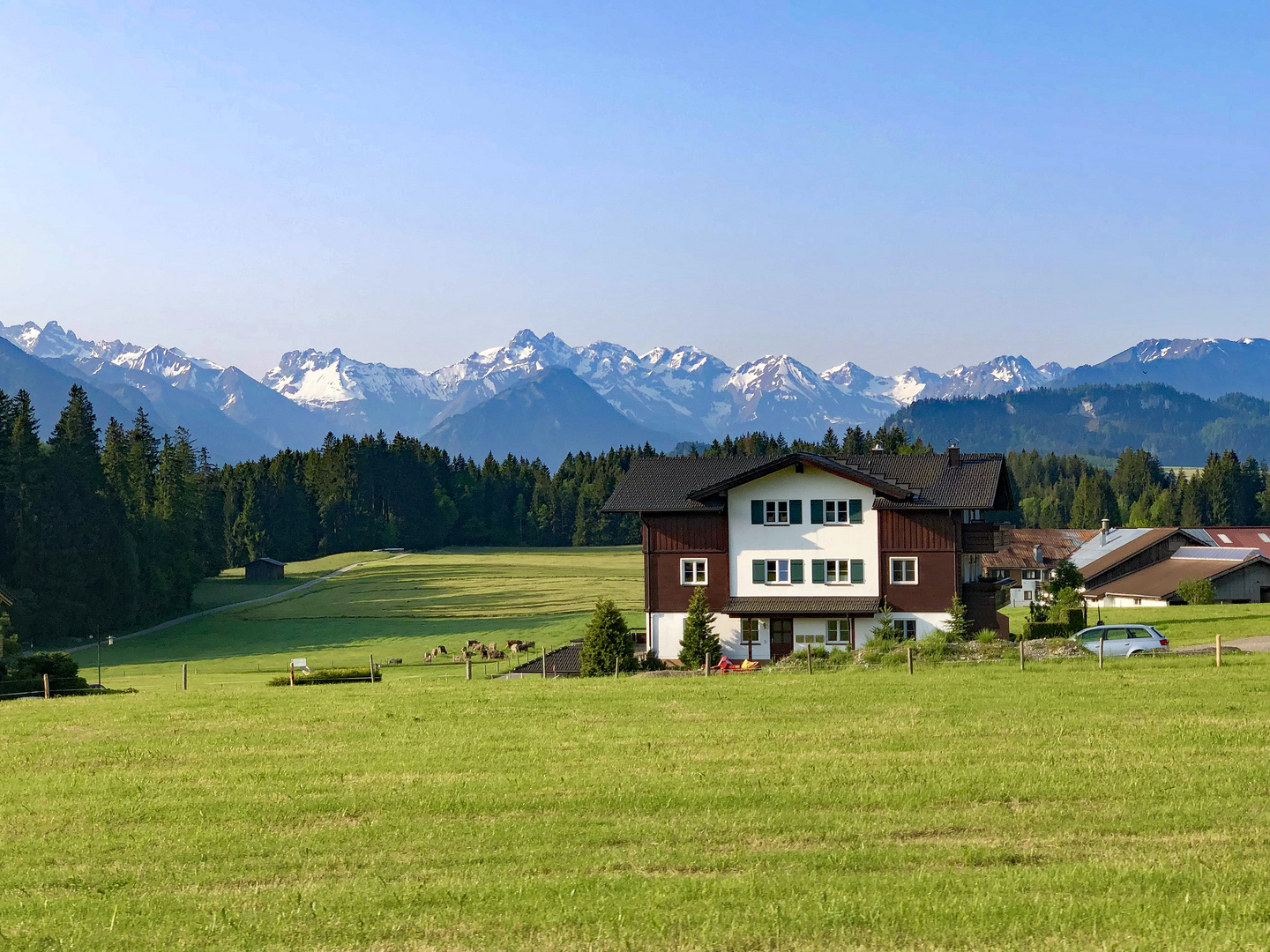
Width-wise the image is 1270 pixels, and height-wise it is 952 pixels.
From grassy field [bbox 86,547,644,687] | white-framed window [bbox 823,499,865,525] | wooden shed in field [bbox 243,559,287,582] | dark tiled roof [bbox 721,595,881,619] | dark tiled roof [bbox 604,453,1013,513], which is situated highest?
dark tiled roof [bbox 604,453,1013,513]

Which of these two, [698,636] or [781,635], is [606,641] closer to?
[698,636]

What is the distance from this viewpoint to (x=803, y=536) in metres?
58.9

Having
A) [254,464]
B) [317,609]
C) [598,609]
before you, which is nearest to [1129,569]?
[598,609]

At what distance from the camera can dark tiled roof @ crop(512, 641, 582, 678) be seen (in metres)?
51.1

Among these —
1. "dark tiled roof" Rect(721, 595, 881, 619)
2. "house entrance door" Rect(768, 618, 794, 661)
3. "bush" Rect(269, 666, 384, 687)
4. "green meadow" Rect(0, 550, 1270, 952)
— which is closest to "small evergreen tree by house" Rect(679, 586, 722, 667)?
"dark tiled roof" Rect(721, 595, 881, 619)

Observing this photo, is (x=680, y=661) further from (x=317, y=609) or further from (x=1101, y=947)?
(x=317, y=609)

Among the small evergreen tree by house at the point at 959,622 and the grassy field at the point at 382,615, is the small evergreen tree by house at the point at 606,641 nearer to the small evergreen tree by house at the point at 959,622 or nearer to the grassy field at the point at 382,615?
the grassy field at the point at 382,615

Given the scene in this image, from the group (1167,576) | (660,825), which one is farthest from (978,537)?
(660,825)

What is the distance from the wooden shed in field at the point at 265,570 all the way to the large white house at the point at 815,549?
3819 inches

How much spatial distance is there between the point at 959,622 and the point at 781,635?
876 centimetres

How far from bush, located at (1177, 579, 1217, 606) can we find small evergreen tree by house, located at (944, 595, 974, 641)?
3035 centimetres

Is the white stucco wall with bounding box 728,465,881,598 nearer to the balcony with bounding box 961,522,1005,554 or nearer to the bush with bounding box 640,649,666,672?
the balcony with bounding box 961,522,1005,554

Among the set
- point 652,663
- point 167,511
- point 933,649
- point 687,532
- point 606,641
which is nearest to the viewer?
point 933,649

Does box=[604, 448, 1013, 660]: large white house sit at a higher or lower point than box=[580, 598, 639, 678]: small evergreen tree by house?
higher
